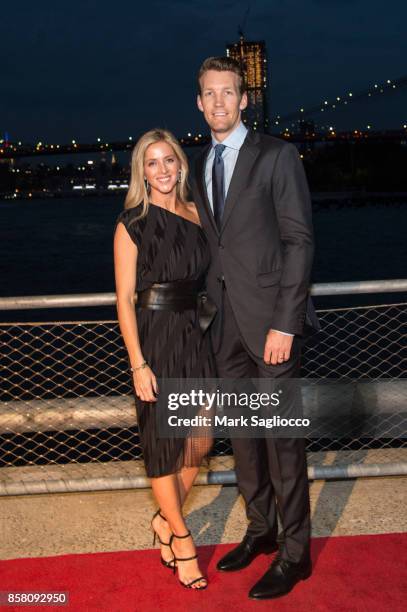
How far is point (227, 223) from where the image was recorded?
2256 mm

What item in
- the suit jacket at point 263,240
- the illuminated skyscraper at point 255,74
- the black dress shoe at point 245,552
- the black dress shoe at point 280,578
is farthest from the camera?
the illuminated skyscraper at point 255,74

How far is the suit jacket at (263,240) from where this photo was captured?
85.3 inches

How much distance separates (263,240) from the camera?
7.34 feet

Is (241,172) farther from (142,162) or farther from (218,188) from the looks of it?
(142,162)

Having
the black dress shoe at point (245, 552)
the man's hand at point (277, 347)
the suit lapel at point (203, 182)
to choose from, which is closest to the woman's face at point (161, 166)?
the suit lapel at point (203, 182)

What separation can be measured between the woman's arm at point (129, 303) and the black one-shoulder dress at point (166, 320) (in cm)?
3

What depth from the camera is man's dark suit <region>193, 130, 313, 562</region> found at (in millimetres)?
2174

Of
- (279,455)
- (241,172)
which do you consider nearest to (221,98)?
(241,172)

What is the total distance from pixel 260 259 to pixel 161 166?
0.43 metres

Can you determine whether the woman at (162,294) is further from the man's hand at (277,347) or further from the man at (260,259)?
the man's hand at (277,347)

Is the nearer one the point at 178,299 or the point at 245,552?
the point at 178,299

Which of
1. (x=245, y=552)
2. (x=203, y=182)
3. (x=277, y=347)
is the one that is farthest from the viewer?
(x=245, y=552)

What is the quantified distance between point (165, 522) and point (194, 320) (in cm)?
72

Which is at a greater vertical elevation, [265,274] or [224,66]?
[224,66]
